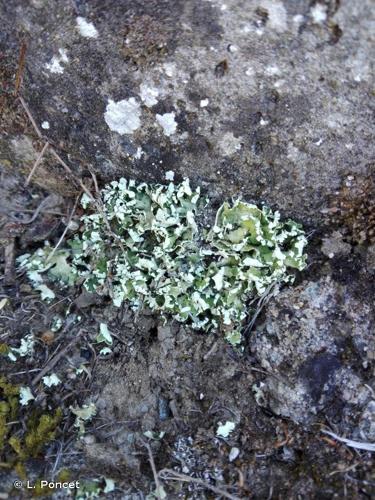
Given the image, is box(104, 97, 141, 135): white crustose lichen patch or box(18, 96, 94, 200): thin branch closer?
box(104, 97, 141, 135): white crustose lichen patch

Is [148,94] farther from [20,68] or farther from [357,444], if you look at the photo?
[357,444]

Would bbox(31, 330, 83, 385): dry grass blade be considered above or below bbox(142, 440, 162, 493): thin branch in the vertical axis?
above

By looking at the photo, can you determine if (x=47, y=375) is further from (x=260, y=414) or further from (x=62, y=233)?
(x=260, y=414)

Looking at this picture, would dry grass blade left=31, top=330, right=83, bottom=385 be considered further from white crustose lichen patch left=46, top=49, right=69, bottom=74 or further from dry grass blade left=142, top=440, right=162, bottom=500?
white crustose lichen patch left=46, top=49, right=69, bottom=74

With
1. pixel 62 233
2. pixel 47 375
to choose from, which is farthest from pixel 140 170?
pixel 47 375

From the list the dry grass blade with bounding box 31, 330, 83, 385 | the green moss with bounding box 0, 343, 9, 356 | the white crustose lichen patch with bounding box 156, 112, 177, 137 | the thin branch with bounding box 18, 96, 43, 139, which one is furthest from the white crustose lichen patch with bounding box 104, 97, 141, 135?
the green moss with bounding box 0, 343, 9, 356

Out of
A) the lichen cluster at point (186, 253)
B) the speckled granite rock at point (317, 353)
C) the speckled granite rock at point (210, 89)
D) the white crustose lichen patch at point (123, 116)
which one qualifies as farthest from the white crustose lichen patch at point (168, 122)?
the speckled granite rock at point (317, 353)

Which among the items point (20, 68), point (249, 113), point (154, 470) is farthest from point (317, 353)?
point (20, 68)
